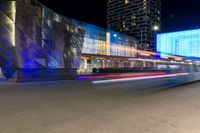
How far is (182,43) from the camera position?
8956cm

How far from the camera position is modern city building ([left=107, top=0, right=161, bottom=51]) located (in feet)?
461

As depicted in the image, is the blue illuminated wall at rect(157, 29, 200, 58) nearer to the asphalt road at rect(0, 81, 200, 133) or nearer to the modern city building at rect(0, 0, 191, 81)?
the modern city building at rect(0, 0, 191, 81)

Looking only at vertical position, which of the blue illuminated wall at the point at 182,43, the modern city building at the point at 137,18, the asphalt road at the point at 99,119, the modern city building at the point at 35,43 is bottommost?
the asphalt road at the point at 99,119

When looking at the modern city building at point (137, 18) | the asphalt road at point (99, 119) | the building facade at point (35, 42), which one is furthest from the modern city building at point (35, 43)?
the modern city building at point (137, 18)

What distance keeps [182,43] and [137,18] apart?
62437mm

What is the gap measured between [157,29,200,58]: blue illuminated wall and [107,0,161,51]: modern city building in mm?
38850

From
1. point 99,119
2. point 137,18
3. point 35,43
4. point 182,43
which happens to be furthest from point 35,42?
point 137,18

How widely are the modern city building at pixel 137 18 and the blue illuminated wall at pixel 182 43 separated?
127 feet

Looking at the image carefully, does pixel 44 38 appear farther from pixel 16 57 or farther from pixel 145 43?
pixel 145 43

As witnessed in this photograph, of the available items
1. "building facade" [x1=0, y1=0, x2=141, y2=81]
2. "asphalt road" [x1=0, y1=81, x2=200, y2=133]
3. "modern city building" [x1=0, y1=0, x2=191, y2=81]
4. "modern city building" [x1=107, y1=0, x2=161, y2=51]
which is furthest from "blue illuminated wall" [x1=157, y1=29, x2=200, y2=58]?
"asphalt road" [x1=0, y1=81, x2=200, y2=133]

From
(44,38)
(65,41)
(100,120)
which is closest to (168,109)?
(100,120)

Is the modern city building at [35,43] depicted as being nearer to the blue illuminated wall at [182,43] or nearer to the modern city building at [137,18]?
the blue illuminated wall at [182,43]

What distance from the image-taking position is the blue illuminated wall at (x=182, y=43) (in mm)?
84375

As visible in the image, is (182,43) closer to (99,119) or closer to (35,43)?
(35,43)
